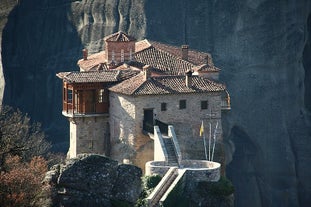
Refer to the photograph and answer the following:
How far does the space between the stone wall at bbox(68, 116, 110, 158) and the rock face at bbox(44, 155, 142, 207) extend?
20.0 meters

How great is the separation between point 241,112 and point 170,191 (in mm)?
28965

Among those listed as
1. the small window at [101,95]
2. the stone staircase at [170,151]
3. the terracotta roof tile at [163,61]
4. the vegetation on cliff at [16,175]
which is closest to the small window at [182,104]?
the stone staircase at [170,151]

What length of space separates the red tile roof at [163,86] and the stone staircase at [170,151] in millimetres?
2615

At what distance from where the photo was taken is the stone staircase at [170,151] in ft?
198

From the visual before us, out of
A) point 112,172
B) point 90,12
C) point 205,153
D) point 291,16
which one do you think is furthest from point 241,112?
point 112,172

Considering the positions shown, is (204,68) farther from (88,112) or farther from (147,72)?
(88,112)

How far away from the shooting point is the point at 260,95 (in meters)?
85.6

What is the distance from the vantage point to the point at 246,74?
8650 centimetres

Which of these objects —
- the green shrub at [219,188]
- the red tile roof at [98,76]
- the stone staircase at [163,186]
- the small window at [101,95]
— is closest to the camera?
the stone staircase at [163,186]

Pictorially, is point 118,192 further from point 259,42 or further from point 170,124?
point 259,42

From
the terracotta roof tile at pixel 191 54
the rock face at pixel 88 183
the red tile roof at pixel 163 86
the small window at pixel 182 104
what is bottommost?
the rock face at pixel 88 183

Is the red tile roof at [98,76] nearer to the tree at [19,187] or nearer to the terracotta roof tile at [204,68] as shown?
the terracotta roof tile at [204,68]

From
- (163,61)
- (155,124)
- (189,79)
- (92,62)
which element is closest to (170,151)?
(155,124)

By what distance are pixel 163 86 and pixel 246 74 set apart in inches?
911
